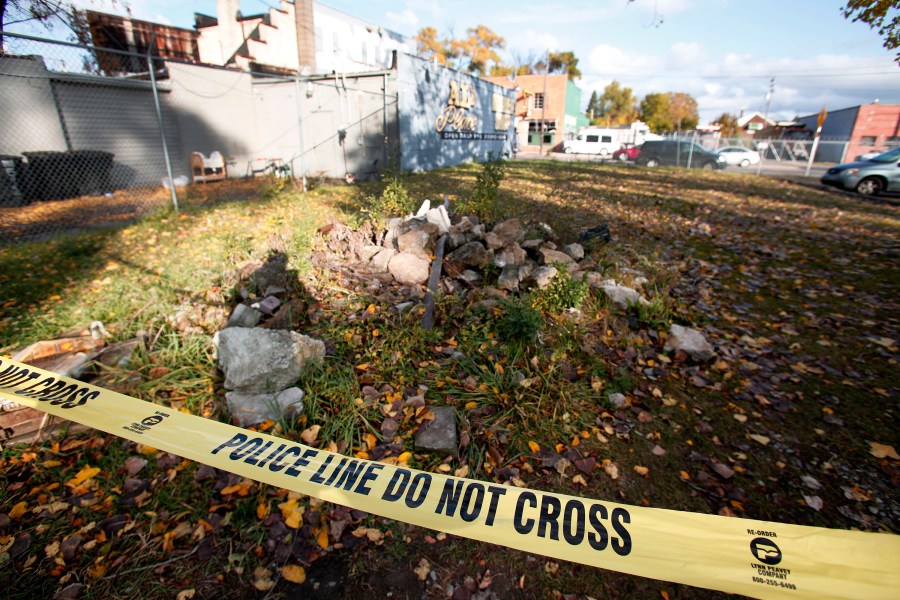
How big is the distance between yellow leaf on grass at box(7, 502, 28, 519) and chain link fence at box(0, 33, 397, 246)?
20.5 feet

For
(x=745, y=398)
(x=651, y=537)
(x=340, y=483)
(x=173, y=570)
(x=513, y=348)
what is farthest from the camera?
(x=513, y=348)

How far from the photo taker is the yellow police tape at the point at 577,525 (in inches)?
57.2

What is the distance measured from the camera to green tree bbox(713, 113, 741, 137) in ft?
221

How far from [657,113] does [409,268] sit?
78445 mm

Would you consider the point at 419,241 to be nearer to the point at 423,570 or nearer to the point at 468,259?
the point at 468,259

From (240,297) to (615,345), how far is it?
3609mm

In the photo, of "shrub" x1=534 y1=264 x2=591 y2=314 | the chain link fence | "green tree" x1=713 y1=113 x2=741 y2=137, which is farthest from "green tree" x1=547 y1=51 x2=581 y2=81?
"shrub" x1=534 y1=264 x2=591 y2=314

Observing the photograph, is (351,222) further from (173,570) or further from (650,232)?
(650,232)

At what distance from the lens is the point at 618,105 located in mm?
76562

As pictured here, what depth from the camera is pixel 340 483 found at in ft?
6.00

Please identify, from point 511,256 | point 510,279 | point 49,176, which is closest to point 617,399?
point 510,279

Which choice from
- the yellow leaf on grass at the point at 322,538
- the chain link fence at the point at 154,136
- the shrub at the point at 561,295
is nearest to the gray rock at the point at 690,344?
the shrub at the point at 561,295

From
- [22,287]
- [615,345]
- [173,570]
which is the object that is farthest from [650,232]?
[22,287]

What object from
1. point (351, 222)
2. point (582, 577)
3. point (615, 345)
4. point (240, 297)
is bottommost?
point (582, 577)
